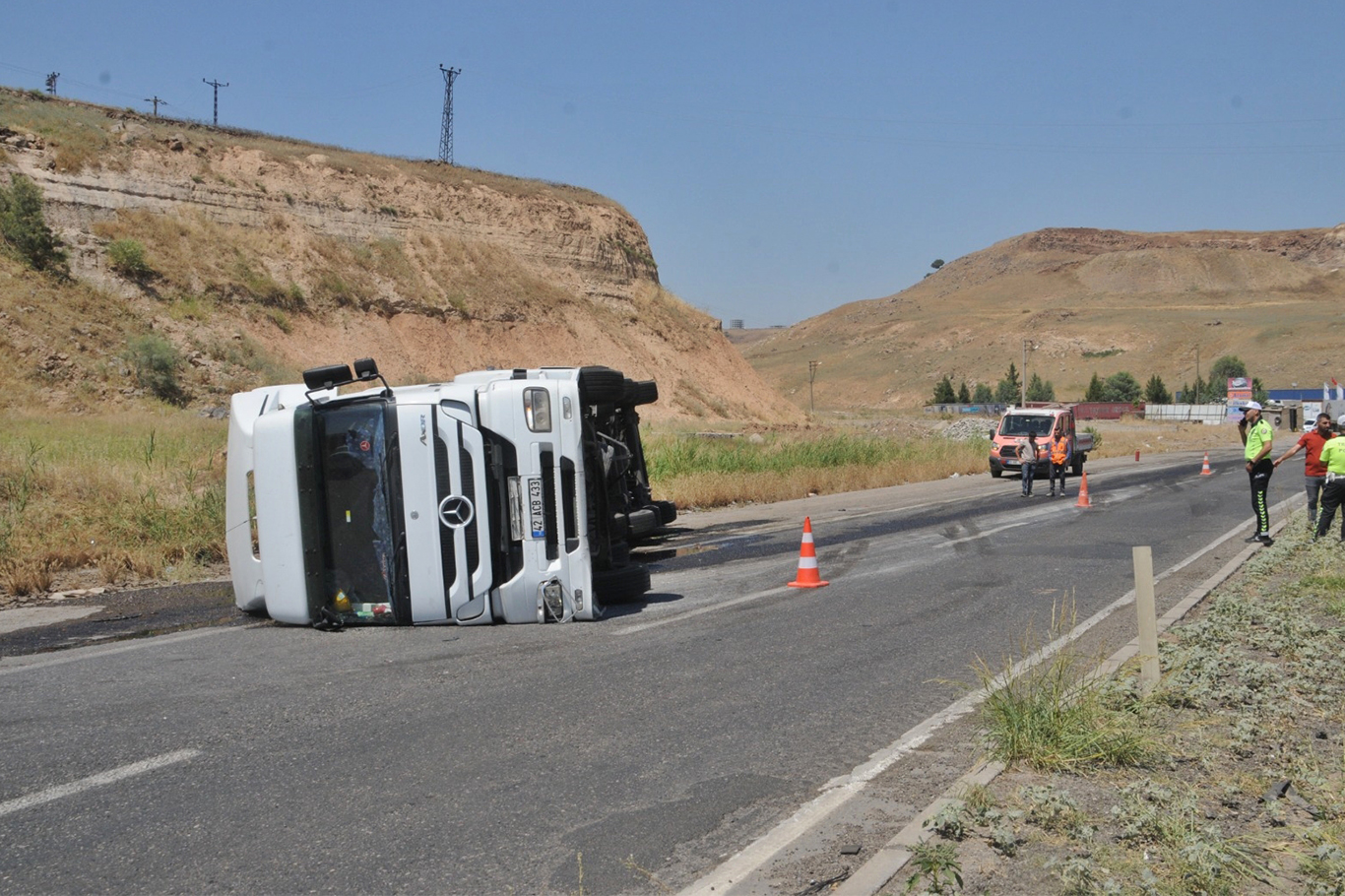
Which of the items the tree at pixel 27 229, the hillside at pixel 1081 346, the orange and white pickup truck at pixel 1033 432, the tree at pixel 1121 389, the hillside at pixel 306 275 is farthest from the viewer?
the hillside at pixel 1081 346

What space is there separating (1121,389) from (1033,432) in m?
95.3

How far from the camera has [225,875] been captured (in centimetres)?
407

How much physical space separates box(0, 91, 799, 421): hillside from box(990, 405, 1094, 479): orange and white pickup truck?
2404cm

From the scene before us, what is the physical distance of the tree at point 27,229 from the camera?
3947 centimetres

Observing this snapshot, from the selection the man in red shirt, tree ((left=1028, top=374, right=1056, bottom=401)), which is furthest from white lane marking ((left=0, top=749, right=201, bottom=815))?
tree ((left=1028, top=374, right=1056, bottom=401))

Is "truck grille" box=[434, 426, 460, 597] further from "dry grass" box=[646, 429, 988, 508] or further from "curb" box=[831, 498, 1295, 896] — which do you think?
"dry grass" box=[646, 429, 988, 508]

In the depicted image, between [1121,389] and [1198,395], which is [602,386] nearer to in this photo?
[1198,395]

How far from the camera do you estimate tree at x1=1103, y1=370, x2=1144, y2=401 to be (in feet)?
388

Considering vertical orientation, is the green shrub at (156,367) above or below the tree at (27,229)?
below

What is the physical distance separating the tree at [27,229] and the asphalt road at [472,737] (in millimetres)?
37699

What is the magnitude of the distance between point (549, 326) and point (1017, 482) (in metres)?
31.1

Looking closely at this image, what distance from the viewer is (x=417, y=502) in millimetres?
8367

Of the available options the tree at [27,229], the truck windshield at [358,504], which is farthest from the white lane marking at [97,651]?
the tree at [27,229]

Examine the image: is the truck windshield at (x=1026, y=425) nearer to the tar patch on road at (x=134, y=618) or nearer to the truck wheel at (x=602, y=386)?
the truck wheel at (x=602, y=386)
